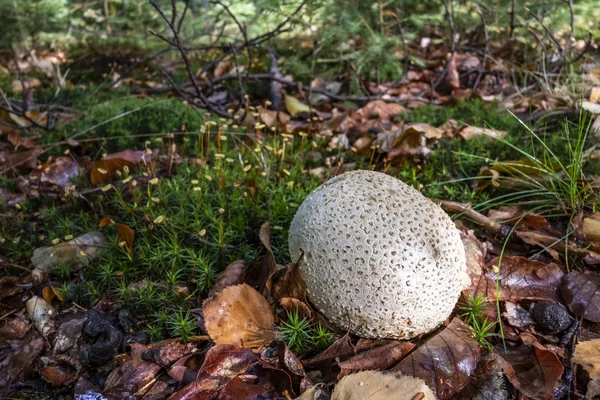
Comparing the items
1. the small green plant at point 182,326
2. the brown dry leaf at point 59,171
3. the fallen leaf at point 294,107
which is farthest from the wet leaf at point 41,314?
the fallen leaf at point 294,107

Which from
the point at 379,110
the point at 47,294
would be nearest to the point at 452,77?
the point at 379,110

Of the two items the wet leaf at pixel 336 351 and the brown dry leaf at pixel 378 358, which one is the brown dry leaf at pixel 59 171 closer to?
the wet leaf at pixel 336 351

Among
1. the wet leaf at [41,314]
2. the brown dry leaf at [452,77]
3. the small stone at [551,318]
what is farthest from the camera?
the brown dry leaf at [452,77]

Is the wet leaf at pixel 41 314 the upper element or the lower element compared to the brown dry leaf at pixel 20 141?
lower

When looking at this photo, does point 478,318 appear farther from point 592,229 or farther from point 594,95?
point 594,95

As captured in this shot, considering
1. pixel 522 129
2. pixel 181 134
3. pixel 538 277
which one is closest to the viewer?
pixel 538 277

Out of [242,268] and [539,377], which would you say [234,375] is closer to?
[242,268]

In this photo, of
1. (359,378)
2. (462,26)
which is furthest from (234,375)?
(462,26)
